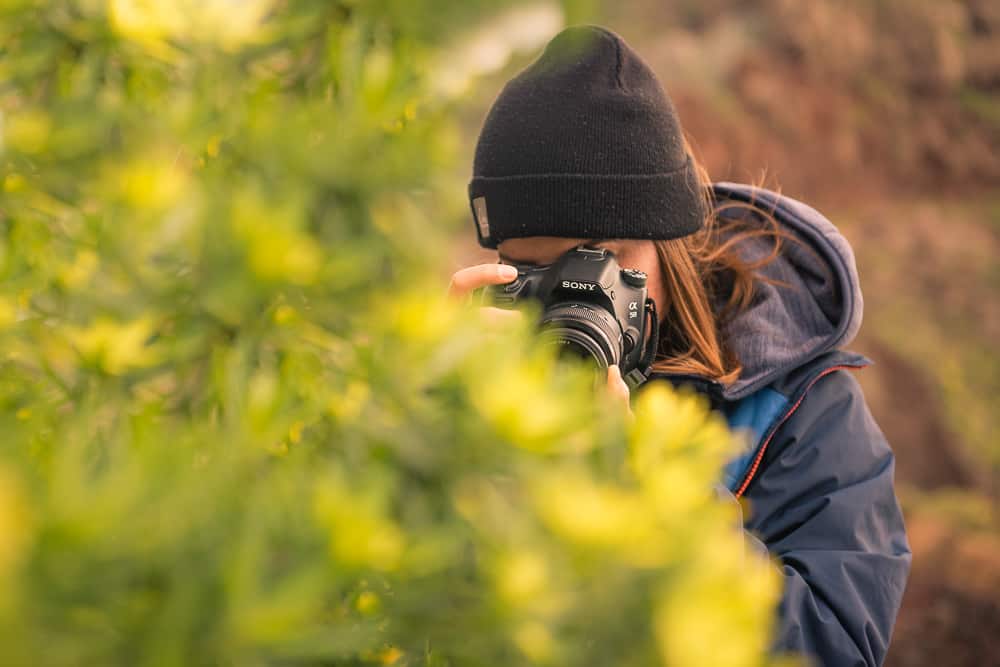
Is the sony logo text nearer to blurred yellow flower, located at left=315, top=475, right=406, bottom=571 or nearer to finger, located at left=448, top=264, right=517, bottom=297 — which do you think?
finger, located at left=448, top=264, right=517, bottom=297

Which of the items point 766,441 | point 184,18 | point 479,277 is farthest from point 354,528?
point 766,441

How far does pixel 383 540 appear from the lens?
33 cm

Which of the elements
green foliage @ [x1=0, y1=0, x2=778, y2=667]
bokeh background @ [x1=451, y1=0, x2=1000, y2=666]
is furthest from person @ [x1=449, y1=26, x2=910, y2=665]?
bokeh background @ [x1=451, y1=0, x2=1000, y2=666]

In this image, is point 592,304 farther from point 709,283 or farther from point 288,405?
point 288,405

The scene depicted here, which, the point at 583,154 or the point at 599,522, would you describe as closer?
the point at 599,522

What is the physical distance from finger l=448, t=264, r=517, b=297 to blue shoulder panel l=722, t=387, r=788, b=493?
1.39ft

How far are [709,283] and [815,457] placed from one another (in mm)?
335

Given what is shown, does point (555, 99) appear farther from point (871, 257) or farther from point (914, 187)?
point (914, 187)

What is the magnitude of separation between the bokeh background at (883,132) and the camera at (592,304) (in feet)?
10.9

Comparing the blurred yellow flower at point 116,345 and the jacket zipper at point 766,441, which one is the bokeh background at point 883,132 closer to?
the jacket zipper at point 766,441

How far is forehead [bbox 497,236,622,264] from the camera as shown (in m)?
1.19

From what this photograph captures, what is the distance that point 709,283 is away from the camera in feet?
4.71

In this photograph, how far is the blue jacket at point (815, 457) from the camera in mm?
1104

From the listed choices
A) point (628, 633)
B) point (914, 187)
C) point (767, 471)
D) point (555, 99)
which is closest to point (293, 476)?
point (628, 633)
